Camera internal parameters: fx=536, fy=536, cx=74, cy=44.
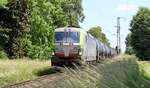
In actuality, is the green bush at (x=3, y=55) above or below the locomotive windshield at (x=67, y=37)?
below

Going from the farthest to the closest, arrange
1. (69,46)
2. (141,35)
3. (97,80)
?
(141,35)
(69,46)
(97,80)

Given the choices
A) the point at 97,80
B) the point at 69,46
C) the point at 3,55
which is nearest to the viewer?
the point at 97,80

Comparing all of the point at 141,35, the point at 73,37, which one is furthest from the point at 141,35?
the point at 73,37

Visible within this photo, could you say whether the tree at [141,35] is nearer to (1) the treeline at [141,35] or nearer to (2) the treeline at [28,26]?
(1) the treeline at [141,35]

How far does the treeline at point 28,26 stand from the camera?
54844mm

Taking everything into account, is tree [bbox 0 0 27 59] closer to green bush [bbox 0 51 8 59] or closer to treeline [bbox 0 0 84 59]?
treeline [bbox 0 0 84 59]

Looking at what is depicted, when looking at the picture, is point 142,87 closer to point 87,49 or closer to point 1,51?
point 87,49

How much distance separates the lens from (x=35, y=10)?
6281cm

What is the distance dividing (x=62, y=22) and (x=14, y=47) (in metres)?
20.5

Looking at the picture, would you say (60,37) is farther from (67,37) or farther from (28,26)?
(28,26)

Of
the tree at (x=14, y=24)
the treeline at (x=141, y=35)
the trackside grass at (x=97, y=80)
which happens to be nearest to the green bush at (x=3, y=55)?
the tree at (x=14, y=24)

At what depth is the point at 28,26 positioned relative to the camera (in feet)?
188

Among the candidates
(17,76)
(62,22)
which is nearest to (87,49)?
(17,76)

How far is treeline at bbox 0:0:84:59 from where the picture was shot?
54844mm
